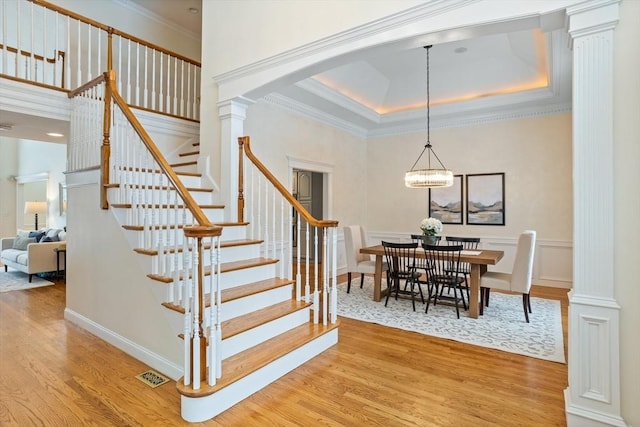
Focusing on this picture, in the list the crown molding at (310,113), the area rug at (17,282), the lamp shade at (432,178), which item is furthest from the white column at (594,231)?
the area rug at (17,282)

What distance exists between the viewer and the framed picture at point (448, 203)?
6.51 meters

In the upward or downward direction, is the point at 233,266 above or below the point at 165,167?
below

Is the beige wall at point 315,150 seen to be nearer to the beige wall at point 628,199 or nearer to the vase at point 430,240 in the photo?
the vase at point 430,240

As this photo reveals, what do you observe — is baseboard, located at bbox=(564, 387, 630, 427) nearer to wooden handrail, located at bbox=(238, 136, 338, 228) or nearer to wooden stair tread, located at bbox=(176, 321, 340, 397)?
wooden stair tread, located at bbox=(176, 321, 340, 397)

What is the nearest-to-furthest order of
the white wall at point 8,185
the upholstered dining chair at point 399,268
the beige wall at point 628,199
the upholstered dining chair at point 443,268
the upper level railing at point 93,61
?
1. the beige wall at point 628,199
2. the upholstered dining chair at point 443,268
3. the upholstered dining chair at point 399,268
4. the upper level railing at point 93,61
5. the white wall at point 8,185

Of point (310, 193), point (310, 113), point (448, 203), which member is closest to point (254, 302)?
point (310, 113)

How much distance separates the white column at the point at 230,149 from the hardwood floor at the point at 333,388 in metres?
1.86

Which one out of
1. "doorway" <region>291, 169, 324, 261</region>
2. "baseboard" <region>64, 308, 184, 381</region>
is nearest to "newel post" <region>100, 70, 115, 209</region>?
"baseboard" <region>64, 308, 184, 381</region>

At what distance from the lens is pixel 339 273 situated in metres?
6.70

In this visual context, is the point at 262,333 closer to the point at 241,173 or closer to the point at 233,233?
the point at 233,233

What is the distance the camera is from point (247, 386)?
7.82 feet

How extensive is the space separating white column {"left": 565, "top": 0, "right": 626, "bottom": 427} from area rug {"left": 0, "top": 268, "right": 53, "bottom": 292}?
7.38 metres

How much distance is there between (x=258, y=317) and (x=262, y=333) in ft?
0.46

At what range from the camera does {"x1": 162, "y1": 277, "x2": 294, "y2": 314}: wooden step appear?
256 centimetres
